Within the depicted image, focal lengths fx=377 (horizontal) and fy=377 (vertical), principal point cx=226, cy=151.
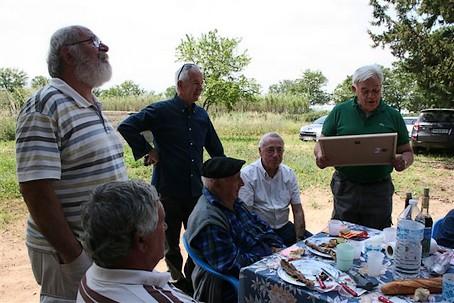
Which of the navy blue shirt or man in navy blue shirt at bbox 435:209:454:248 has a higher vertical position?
the navy blue shirt

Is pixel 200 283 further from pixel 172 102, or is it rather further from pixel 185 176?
pixel 172 102

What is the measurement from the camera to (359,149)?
8.55 ft

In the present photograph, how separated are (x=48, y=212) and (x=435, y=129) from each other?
10.9 metres

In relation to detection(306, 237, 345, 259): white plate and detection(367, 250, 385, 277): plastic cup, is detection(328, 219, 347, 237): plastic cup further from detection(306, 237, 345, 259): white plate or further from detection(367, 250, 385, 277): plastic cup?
detection(367, 250, 385, 277): plastic cup

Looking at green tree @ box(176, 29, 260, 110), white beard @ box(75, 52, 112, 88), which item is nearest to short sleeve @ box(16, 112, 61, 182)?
white beard @ box(75, 52, 112, 88)

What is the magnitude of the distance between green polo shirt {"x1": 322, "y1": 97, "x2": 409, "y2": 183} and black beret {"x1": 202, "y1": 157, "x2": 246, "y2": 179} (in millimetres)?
1085

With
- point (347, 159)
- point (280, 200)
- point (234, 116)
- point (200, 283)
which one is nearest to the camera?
point (200, 283)

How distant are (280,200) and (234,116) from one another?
13093mm

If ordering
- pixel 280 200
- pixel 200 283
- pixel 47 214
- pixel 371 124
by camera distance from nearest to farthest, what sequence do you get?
1. pixel 47 214
2. pixel 200 283
3. pixel 371 124
4. pixel 280 200

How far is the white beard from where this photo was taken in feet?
5.48

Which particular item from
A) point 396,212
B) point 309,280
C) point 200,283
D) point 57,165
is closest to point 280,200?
point 200,283

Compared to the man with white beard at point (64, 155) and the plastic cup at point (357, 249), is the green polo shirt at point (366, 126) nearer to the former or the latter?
the plastic cup at point (357, 249)

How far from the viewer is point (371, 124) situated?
286 centimetres

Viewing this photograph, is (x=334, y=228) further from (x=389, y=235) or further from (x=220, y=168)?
(x=220, y=168)
